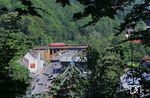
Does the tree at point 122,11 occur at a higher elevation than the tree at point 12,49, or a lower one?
higher

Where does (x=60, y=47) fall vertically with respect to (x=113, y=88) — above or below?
below

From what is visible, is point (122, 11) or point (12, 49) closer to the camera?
point (122, 11)

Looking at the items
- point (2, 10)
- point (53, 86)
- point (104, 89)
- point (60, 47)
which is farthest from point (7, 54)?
point (60, 47)

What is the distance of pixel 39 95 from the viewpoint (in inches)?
264

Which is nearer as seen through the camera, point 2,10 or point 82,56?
point 2,10

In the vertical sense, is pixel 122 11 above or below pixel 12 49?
above

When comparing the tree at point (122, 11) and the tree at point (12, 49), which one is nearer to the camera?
the tree at point (122, 11)

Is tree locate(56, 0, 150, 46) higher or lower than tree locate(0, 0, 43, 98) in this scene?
higher

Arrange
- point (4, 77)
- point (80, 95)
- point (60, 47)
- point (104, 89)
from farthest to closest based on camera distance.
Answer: point (60, 47)
point (80, 95)
point (104, 89)
point (4, 77)

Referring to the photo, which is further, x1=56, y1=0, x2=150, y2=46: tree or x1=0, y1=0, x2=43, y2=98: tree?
x1=0, y1=0, x2=43, y2=98: tree

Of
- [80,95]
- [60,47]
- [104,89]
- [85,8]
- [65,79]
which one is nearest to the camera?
[85,8]

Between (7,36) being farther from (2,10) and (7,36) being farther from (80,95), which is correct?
(2,10)

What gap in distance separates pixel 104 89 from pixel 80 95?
1.58 ft

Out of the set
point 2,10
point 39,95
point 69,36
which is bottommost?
point 69,36
